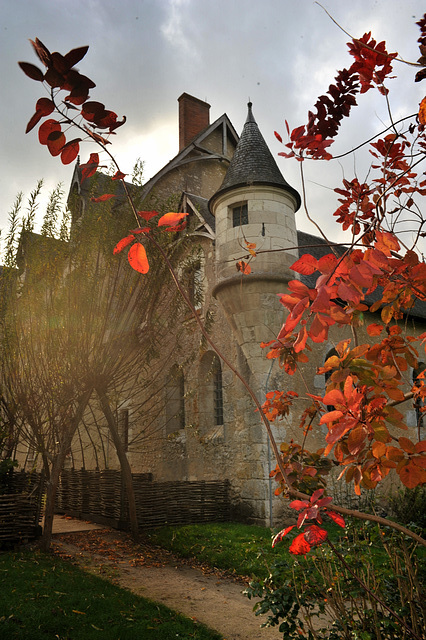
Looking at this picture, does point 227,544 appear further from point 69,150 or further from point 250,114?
point 250,114

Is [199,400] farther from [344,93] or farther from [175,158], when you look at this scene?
[344,93]

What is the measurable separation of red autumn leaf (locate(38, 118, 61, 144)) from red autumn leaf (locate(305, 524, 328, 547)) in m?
1.51

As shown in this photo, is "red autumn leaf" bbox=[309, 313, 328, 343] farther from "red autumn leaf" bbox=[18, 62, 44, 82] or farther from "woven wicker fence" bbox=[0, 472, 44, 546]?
"woven wicker fence" bbox=[0, 472, 44, 546]

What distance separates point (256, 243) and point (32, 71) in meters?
8.91

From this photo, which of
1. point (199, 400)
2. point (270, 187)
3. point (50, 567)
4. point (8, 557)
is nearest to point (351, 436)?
point (50, 567)

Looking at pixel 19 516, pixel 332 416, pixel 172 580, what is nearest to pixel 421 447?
pixel 332 416

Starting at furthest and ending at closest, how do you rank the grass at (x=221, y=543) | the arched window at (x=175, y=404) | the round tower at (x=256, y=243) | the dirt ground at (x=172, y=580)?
1. the arched window at (x=175, y=404)
2. the round tower at (x=256, y=243)
3. the grass at (x=221, y=543)
4. the dirt ground at (x=172, y=580)

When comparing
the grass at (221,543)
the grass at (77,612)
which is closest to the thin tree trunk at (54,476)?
the grass at (77,612)

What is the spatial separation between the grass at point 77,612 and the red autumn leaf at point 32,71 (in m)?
4.23

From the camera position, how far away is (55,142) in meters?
1.62

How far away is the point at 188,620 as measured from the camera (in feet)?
15.5

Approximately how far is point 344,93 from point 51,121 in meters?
1.58

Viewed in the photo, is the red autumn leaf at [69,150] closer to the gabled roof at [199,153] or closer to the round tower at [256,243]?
the round tower at [256,243]

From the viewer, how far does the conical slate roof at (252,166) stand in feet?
34.2
